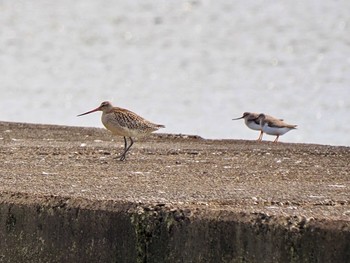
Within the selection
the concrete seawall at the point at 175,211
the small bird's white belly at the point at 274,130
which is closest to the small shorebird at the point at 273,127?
the small bird's white belly at the point at 274,130

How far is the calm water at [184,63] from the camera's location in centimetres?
2920

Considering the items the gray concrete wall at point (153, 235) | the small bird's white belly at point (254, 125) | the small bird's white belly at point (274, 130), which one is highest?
the small bird's white belly at point (254, 125)

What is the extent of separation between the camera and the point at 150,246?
29.2 feet

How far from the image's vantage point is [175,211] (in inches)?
350

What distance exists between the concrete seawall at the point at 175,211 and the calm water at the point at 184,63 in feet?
41.7

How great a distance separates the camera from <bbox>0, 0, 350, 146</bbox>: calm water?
2920 centimetres

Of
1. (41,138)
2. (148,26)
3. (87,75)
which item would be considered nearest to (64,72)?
(87,75)

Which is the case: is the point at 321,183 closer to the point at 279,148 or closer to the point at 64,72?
the point at 279,148

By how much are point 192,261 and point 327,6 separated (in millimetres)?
40400

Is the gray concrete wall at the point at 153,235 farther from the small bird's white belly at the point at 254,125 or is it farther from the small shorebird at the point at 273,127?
the small bird's white belly at the point at 254,125

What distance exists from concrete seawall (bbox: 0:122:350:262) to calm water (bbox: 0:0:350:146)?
41.7 ft

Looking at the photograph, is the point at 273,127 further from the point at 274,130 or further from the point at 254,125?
the point at 254,125

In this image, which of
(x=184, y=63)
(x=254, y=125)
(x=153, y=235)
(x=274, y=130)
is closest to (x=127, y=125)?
(x=274, y=130)

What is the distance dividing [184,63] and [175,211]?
30675 mm
